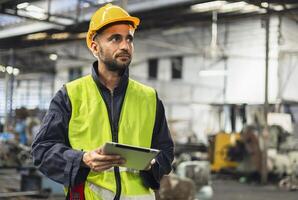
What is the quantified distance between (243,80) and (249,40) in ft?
6.29

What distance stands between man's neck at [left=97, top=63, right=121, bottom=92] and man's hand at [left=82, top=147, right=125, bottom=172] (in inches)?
14.7

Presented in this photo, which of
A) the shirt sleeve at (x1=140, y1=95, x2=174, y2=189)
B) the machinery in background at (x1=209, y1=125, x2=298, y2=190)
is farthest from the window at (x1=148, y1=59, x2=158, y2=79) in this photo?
the shirt sleeve at (x1=140, y1=95, x2=174, y2=189)

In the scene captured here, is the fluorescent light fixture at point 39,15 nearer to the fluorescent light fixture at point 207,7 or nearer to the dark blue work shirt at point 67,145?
the fluorescent light fixture at point 207,7

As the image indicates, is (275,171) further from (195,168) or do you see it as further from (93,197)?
(93,197)

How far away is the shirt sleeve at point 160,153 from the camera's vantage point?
78.7 inches

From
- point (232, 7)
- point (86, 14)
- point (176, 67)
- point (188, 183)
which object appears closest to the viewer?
point (188, 183)

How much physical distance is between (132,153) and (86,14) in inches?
398

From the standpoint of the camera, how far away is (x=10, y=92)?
13695 millimetres

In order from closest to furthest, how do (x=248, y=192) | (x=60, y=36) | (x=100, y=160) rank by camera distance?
(x=100, y=160) < (x=248, y=192) < (x=60, y=36)

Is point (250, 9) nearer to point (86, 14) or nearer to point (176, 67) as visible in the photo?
point (86, 14)

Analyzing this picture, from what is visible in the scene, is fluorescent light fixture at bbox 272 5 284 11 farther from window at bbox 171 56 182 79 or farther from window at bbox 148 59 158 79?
window at bbox 148 59 158 79

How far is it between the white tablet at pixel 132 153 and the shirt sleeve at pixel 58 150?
17cm

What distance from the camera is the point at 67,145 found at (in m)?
1.92

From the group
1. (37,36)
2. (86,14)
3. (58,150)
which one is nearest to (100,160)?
(58,150)
